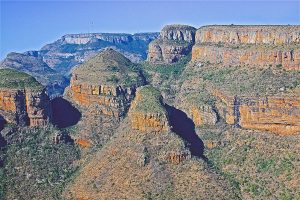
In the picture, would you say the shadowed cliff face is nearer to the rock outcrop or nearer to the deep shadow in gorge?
the deep shadow in gorge

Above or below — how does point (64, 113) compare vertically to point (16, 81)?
below

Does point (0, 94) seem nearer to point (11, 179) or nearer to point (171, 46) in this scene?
point (11, 179)

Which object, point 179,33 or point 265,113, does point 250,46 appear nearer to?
point 265,113

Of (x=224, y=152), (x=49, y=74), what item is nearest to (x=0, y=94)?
(x=224, y=152)

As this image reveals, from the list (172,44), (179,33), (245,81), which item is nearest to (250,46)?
(245,81)

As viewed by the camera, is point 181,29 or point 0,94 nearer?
point 0,94
